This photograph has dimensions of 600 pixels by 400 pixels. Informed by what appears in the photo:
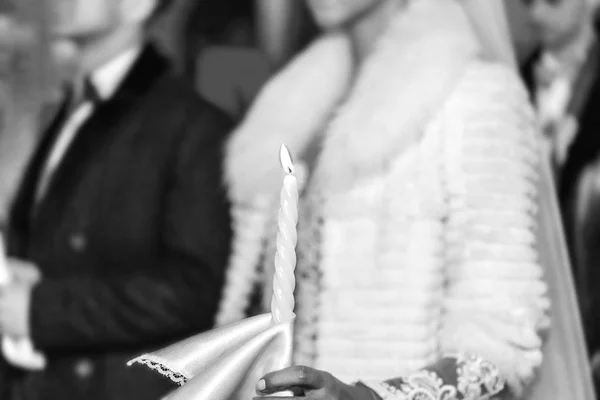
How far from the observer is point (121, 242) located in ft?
4.59

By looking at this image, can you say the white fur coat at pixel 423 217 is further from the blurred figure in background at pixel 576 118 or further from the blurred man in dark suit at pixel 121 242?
the blurred figure in background at pixel 576 118

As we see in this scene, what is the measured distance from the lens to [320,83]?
1.29 metres

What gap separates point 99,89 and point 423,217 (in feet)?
2.16

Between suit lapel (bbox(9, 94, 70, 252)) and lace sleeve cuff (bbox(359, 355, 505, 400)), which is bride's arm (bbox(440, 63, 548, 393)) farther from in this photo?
suit lapel (bbox(9, 94, 70, 252))

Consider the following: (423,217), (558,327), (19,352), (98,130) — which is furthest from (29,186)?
(558,327)

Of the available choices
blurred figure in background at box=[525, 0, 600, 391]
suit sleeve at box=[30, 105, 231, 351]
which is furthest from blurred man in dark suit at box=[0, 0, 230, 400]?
blurred figure in background at box=[525, 0, 600, 391]

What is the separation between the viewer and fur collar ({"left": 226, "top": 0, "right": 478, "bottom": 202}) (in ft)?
3.60

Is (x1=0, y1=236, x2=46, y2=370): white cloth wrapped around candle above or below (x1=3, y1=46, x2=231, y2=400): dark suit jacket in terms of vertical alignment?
below

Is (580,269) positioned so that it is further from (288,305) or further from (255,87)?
(288,305)

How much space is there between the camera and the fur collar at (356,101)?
110cm

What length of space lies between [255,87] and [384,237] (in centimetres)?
63

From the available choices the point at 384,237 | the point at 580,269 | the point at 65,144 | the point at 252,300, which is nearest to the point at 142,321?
the point at 252,300

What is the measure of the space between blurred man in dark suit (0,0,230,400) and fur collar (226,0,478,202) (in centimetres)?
11

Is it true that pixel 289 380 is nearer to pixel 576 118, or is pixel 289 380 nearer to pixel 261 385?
pixel 261 385
